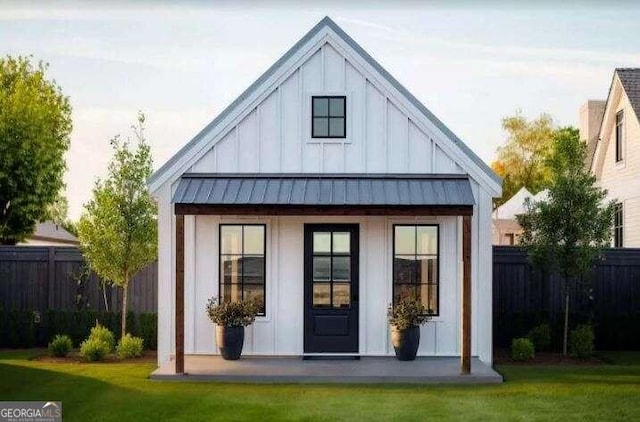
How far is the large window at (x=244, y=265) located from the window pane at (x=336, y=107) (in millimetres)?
2407

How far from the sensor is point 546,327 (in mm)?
17750

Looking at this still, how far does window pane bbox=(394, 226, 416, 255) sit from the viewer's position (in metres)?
16.0

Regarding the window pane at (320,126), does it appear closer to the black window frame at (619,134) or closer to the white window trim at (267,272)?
the white window trim at (267,272)

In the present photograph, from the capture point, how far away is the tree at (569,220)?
16719mm

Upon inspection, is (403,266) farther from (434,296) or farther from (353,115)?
(353,115)

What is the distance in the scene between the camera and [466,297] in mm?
14117

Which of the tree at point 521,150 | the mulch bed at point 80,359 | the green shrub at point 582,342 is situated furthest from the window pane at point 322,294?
the tree at point 521,150

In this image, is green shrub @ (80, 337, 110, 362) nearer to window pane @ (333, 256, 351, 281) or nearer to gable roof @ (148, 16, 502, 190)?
gable roof @ (148, 16, 502, 190)

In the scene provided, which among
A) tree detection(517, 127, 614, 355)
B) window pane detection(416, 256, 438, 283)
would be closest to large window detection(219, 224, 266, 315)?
window pane detection(416, 256, 438, 283)

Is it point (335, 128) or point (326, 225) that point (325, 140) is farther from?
point (326, 225)

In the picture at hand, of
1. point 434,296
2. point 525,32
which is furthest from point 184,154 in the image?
point 525,32

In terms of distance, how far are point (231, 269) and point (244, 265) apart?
247 mm

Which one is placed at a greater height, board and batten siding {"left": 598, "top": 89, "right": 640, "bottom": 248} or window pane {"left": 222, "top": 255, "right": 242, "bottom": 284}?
board and batten siding {"left": 598, "top": 89, "right": 640, "bottom": 248}

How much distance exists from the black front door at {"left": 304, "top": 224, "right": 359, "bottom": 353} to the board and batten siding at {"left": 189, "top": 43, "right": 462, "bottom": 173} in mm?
1200
